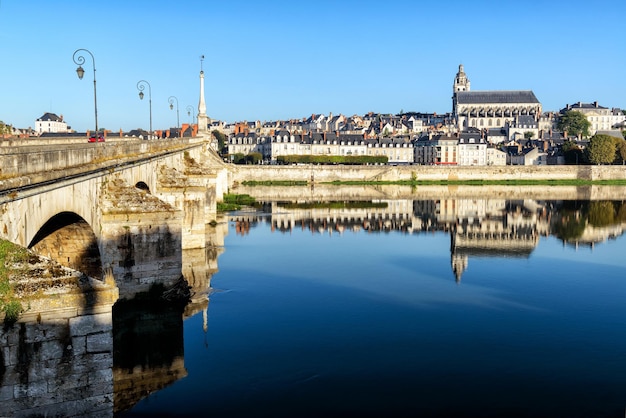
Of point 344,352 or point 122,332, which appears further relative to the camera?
point 122,332

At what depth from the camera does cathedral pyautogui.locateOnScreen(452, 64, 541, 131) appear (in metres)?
162

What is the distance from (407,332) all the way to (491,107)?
154293 millimetres

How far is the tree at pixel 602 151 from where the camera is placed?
3639 inches

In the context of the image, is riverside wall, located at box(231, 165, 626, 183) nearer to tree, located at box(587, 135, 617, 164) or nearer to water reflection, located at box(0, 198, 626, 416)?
tree, located at box(587, 135, 617, 164)

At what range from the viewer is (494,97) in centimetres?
16500

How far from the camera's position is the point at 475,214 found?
4988cm

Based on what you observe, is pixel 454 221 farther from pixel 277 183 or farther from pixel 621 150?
A: pixel 621 150

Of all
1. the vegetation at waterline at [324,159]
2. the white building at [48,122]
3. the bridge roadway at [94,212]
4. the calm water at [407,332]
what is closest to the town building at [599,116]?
the vegetation at waterline at [324,159]

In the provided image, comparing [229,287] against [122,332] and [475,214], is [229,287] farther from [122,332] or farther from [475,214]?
[475,214]

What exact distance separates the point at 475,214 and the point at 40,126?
306 ft

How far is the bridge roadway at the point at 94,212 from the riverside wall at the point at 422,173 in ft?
207

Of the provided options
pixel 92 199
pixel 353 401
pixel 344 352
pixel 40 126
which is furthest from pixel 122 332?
pixel 40 126

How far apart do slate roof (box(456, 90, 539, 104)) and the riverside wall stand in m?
74.4

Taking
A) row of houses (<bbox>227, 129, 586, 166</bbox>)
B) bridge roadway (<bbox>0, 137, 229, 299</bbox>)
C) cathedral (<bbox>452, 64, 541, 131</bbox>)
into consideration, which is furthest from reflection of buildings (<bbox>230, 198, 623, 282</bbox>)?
cathedral (<bbox>452, 64, 541, 131</bbox>)
